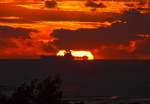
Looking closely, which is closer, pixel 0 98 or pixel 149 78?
pixel 0 98

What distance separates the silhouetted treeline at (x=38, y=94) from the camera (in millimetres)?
32406

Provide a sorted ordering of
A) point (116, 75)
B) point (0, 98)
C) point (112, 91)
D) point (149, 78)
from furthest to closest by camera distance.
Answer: point (116, 75), point (149, 78), point (112, 91), point (0, 98)

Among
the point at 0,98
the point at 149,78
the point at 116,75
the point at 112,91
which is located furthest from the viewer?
the point at 116,75

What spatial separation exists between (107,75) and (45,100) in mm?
156407

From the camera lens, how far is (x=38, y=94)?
32969 millimetres

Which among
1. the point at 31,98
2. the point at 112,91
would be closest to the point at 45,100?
the point at 31,98

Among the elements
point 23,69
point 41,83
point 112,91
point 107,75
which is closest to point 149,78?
point 107,75

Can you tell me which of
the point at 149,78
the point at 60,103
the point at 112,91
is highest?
the point at 149,78

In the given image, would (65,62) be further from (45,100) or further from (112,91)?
(45,100)

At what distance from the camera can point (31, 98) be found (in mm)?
32719

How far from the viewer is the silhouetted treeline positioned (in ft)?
106

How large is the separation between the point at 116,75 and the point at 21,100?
16072 cm

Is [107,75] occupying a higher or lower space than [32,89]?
higher

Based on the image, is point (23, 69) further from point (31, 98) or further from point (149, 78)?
point (31, 98)
